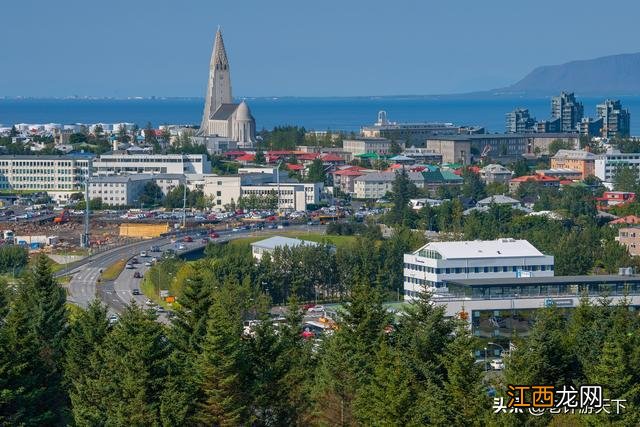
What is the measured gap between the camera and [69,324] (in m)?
17.3

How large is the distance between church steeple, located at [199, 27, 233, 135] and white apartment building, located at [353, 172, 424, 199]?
19264 mm

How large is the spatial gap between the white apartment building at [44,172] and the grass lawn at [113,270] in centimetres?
1690

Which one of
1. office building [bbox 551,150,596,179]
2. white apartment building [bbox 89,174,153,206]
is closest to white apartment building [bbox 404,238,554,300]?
white apartment building [bbox 89,174,153,206]

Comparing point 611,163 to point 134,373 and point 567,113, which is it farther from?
point 134,373

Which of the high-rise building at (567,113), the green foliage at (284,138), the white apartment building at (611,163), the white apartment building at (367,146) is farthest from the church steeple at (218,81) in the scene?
the white apartment building at (611,163)

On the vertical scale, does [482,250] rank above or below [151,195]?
above

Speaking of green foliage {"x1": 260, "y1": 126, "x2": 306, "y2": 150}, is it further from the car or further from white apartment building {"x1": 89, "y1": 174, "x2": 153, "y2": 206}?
the car

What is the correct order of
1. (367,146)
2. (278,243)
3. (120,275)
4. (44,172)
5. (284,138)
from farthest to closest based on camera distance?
(284,138), (367,146), (44,172), (278,243), (120,275)

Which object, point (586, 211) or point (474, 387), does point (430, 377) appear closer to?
point (474, 387)

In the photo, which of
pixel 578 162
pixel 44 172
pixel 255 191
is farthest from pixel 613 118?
pixel 44 172

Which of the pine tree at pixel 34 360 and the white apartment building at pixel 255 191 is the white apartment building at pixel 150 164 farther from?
the pine tree at pixel 34 360

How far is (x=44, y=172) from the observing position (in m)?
50.1

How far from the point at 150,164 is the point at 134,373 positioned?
3626 centimetres

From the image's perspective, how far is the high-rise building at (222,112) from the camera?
64125mm
